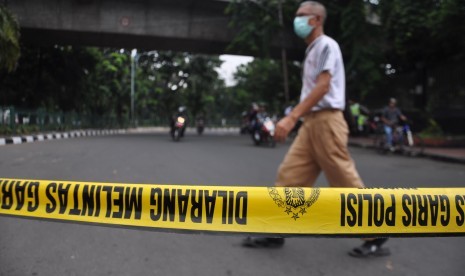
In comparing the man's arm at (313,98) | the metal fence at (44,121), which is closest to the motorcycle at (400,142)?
the man's arm at (313,98)

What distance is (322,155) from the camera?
2877 millimetres

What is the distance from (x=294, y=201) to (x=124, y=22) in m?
17.6

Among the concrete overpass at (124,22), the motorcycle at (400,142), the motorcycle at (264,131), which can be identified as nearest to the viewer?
the motorcycle at (400,142)

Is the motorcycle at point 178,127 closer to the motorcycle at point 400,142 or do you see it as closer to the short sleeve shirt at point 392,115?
the motorcycle at point 400,142

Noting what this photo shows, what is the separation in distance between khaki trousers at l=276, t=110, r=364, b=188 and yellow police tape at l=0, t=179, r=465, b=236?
3.27 feet

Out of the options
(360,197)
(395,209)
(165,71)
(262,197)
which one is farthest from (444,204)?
(165,71)

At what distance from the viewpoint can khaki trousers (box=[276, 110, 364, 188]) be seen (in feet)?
9.27

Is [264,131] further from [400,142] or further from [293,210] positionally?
[293,210]

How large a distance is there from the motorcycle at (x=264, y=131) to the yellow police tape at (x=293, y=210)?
11174 mm

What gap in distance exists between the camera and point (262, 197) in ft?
5.86

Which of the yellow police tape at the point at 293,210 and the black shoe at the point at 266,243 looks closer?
the yellow police tape at the point at 293,210

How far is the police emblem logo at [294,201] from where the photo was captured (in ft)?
5.88

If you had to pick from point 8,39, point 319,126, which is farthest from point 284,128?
point 8,39

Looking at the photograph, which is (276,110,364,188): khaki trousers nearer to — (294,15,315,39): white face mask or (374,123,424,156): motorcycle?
(294,15,315,39): white face mask
